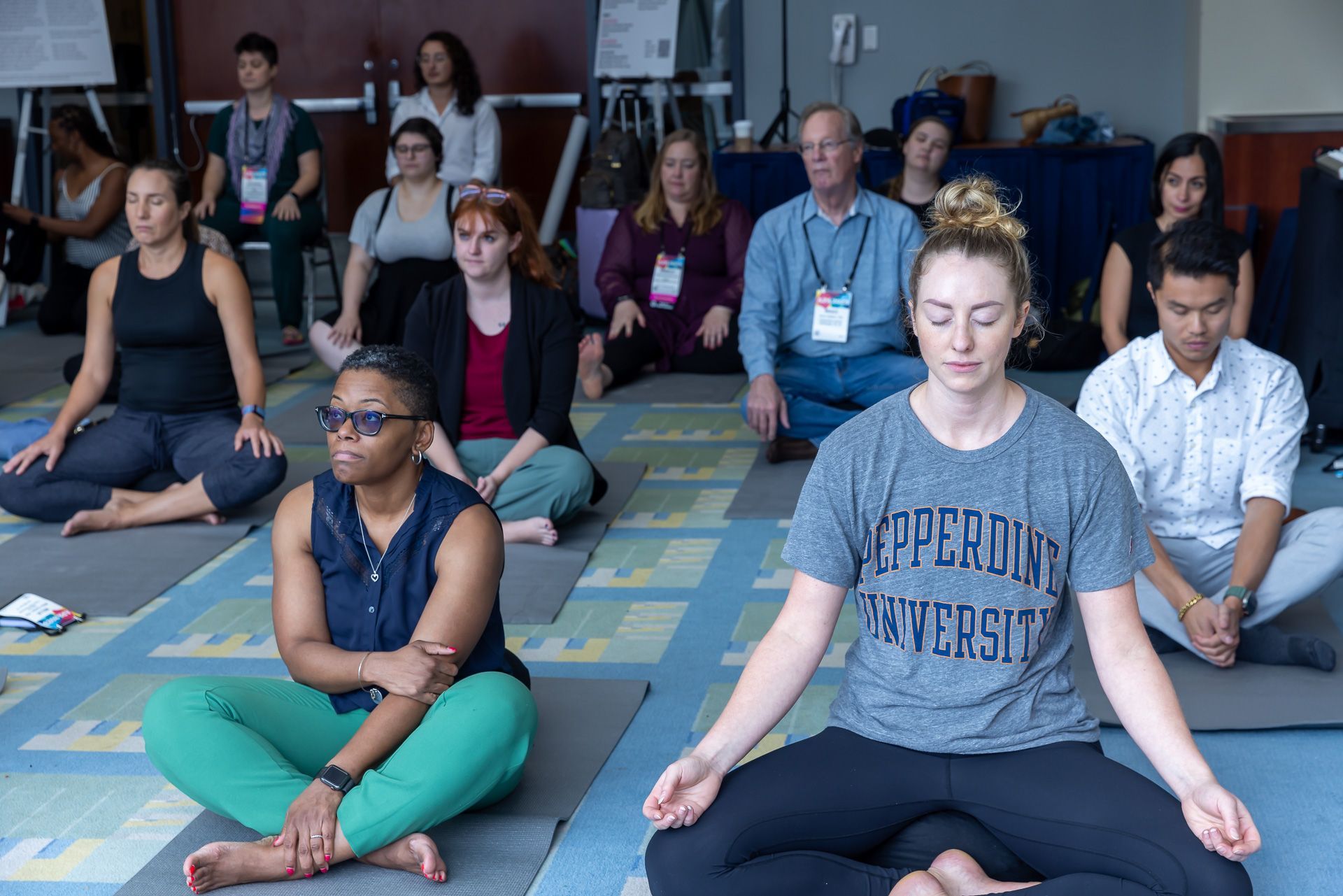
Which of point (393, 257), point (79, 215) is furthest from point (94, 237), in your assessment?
point (393, 257)

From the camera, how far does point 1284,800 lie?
2.20 metres

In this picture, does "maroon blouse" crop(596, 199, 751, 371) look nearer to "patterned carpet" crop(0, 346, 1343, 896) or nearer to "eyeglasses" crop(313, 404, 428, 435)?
"patterned carpet" crop(0, 346, 1343, 896)

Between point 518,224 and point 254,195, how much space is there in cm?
326

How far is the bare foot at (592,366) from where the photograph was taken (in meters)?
5.24

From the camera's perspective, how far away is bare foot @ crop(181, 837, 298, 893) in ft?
6.31

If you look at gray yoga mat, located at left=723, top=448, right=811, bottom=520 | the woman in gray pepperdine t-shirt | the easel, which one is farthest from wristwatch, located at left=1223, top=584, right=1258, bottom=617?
the easel

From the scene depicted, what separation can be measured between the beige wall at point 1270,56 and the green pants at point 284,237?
13.0ft

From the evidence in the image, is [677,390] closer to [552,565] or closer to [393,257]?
[393,257]

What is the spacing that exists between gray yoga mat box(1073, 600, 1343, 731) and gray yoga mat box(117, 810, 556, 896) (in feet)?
3.14

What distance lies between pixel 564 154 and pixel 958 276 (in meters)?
5.72

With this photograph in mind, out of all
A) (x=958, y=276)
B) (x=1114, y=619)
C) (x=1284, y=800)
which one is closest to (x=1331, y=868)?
(x=1284, y=800)

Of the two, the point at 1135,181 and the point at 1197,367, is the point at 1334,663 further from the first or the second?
the point at 1135,181

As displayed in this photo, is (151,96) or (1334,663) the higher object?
(151,96)

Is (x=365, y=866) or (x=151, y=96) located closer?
(x=365, y=866)
